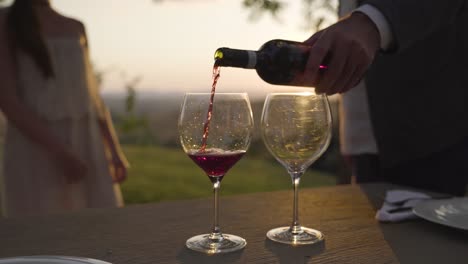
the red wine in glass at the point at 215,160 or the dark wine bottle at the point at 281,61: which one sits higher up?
the dark wine bottle at the point at 281,61

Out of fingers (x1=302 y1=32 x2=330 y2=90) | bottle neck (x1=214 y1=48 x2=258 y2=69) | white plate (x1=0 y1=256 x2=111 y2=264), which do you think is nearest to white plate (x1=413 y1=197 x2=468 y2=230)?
fingers (x1=302 y1=32 x2=330 y2=90)

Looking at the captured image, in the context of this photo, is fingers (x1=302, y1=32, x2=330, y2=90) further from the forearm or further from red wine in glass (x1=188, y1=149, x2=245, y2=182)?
the forearm

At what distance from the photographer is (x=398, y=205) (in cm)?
133

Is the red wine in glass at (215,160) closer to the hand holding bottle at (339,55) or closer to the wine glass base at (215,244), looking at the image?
the wine glass base at (215,244)

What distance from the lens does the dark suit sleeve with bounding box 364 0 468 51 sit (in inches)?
54.7

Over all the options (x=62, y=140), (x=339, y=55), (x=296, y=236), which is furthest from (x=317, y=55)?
(x=62, y=140)

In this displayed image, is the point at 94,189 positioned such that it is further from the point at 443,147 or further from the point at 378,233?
the point at 378,233

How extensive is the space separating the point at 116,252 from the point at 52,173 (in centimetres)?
181

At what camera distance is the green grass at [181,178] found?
28.6 feet

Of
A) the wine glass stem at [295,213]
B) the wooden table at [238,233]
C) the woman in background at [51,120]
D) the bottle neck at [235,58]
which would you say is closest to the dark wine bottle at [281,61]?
the bottle neck at [235,58]

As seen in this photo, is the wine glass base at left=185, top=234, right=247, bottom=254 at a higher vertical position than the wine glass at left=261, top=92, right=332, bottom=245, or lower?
lower

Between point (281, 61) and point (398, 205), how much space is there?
0.48 meters

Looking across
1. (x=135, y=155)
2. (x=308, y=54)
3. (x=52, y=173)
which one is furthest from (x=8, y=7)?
(x=135, y=155)

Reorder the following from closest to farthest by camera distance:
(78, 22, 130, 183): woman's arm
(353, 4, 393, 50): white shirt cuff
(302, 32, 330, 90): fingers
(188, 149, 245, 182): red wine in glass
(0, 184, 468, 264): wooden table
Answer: (0, 184, 468, 264): wooden table
(188, 149, 245, 182): red wine in glass
(302, 32, 330, 90): fingers
(353, 4, 393, 50): white shirt cuff
(78, 22, 130, 183): woman's arm
